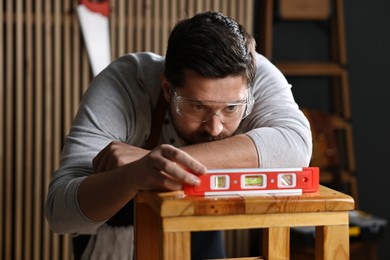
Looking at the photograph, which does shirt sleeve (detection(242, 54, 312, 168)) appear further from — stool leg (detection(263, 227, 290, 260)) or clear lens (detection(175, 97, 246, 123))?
stool leg (detection(263, 227, 290, 260))

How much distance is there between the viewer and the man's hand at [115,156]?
1.64 m

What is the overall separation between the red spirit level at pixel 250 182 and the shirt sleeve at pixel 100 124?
0.40 m

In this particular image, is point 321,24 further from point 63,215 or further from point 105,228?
point 63,215

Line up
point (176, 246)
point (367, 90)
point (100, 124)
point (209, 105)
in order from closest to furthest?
point (176, 246) < point (209, 105) < point (100, 124) < point (367, 90)

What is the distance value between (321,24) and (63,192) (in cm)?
301

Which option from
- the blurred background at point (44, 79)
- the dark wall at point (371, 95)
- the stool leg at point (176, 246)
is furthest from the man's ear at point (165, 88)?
the dark wall at point (371, 95)

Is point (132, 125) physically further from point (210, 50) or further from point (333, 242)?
point (333, 242)

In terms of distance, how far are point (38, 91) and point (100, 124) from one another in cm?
211

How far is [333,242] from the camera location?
1.42 metres

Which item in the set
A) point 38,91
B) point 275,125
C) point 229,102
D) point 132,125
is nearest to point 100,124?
point 132,125

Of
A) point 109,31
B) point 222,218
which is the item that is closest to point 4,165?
point 109,31

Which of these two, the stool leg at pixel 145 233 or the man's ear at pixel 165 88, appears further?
the man's ear at pixel 165 88

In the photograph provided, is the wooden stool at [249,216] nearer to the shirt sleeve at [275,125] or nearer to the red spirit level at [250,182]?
the red spirit level at [250,182]

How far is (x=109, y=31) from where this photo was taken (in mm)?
3963
